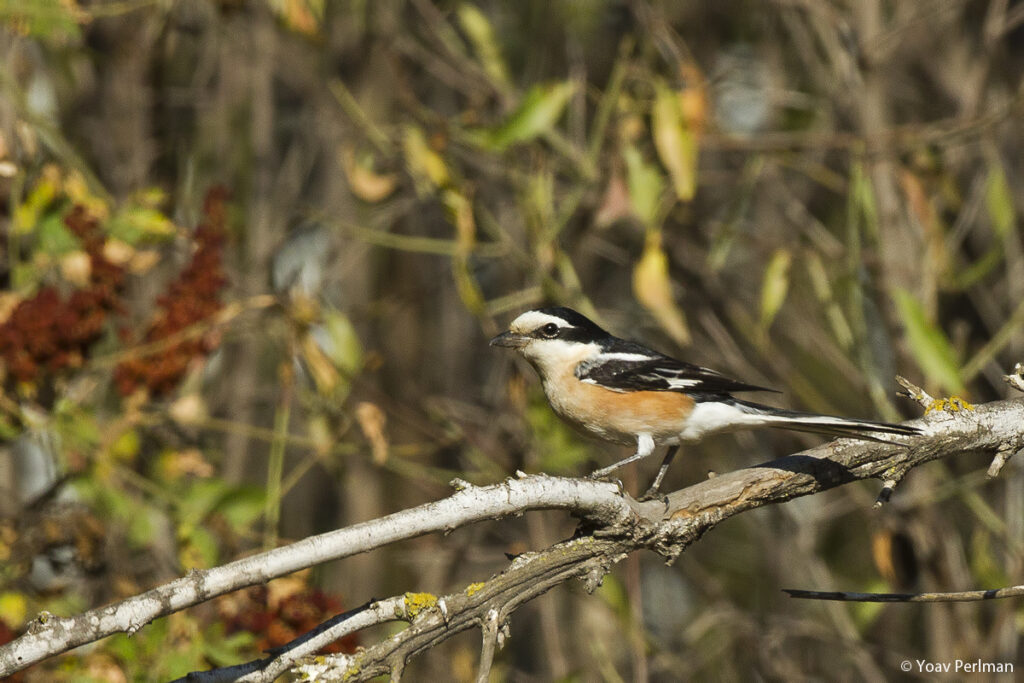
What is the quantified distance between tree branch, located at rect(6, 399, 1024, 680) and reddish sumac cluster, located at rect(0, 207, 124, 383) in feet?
6.10

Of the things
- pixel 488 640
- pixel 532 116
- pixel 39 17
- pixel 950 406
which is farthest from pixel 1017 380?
pixel 39 17

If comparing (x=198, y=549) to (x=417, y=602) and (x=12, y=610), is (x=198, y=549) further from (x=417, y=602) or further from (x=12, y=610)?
(x=417, y=602)

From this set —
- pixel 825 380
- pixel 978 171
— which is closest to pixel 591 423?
pixel 978 171

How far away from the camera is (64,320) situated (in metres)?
3.90

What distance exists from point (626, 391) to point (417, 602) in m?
1.91

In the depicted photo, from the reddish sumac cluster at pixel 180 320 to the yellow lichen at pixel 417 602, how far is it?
6.31ft

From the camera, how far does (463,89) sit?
6078 mm

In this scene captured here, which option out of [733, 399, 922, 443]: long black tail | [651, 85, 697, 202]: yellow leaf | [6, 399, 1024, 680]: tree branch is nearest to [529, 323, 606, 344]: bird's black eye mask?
[651, 85, 697, 202]: yellow leaf

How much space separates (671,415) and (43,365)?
251 centimetres

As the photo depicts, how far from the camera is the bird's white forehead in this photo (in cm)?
470

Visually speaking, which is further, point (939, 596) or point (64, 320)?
point (64, 320)

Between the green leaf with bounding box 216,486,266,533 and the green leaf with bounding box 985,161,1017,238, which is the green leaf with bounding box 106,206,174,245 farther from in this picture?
the green leaf with bounding box 985,161,1017,238

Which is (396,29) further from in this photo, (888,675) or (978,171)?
(888,675)

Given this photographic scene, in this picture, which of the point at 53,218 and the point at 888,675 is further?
the point at 888,675
